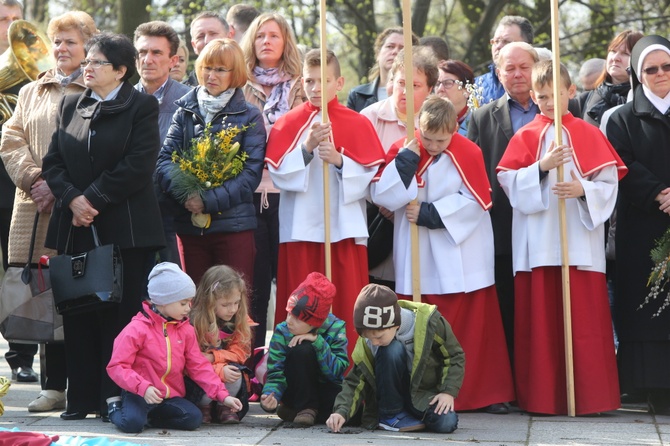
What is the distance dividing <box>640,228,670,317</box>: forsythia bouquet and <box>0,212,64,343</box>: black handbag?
354cm

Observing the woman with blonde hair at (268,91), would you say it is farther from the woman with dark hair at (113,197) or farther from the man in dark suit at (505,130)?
the man in dark suit at (505,130)

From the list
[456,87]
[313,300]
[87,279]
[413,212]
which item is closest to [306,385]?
[313,300]

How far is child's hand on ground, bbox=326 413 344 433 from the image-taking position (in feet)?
22.1

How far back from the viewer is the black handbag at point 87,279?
22.6ft

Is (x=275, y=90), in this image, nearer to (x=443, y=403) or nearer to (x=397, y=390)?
(x=397, y=390)

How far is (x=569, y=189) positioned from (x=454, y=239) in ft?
2.43

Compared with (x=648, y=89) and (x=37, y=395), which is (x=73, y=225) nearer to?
(x=37, y=395)

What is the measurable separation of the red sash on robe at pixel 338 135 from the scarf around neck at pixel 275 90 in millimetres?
537

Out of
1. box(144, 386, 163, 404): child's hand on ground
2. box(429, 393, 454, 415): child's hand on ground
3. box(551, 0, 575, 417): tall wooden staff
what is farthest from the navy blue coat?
box(551, 0, 575, 417): tall wooden staff

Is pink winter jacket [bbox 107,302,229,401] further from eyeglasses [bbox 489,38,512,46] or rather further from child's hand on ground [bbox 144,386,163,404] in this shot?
eyeglasses [bbox 489,38,512,46]

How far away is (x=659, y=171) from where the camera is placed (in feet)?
24.8

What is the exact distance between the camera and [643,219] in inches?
298

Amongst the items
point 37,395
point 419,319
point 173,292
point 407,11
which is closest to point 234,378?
point 173,292

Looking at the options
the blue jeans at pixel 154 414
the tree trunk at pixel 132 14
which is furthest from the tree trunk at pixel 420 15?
→ the blue jeans at pixel 154 414
